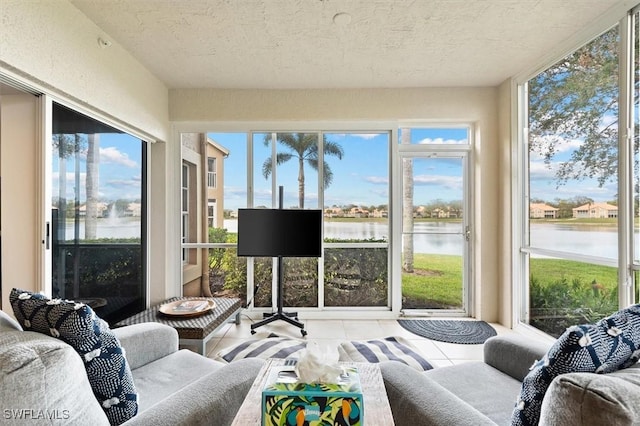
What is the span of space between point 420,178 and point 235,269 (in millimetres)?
2498

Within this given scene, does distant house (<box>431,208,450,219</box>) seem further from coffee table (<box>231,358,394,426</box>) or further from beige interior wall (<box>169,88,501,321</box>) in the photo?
coffee table (<box>231,358,394,426</box>)

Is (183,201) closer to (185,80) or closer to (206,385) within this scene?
(185,80)

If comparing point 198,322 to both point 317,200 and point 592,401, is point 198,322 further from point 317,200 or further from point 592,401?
point 592,401

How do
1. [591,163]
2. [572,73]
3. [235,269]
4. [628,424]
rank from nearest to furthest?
[628,424]
[591,163]
[572,73]
[235,269]

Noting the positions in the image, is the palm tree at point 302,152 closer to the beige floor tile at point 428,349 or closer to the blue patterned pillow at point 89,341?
the beige floor tile at point 428,349

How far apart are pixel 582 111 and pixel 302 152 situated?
267cm

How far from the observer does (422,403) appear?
3.74 feet

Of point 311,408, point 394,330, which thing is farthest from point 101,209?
point 394,330

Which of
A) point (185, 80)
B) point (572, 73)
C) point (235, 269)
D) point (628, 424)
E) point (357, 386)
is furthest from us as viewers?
point (235, 269)

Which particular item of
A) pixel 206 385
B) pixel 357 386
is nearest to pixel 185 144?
pixel 206 385

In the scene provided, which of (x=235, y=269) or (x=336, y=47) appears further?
(x=235, y=269)

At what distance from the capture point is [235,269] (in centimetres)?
390

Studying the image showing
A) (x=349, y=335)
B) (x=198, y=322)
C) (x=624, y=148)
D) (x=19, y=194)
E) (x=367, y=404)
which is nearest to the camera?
(x=367, y=404)

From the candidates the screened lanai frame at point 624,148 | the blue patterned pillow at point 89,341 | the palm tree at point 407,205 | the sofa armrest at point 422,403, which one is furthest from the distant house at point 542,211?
the blue patterned pillow at point 89,341
